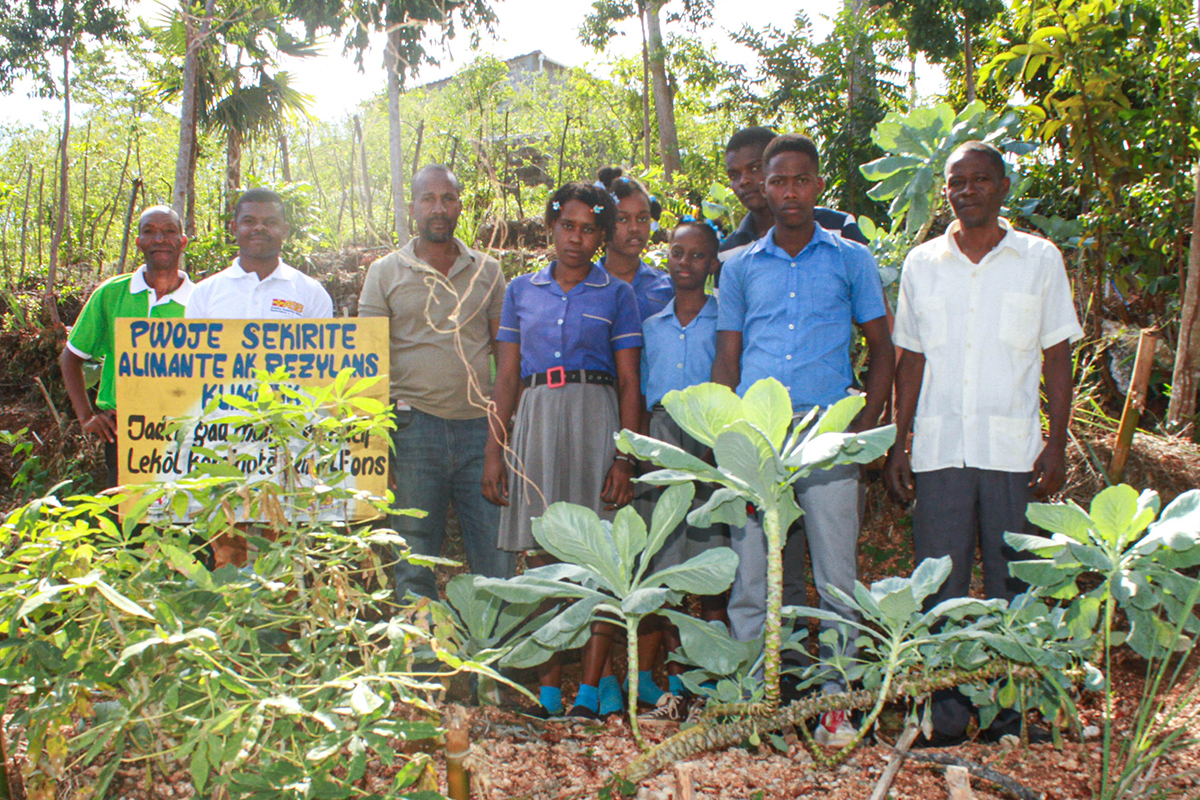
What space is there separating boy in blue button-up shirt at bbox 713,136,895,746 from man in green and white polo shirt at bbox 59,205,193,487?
81.6 inches

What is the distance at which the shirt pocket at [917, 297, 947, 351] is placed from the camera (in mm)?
2266

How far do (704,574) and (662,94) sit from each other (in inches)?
528

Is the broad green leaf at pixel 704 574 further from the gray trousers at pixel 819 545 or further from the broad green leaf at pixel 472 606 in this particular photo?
the gray trousers at pixel 819 545

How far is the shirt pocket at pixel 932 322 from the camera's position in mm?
2266

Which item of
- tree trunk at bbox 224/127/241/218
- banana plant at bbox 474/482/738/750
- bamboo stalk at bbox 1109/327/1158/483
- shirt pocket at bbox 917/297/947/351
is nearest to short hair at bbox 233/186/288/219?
banana plant at bbox 474/482/738/750

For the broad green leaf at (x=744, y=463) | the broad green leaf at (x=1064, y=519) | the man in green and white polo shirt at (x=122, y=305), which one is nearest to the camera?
the broad green leaf at (x=744, y=463)

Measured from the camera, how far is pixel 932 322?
7.47 ft

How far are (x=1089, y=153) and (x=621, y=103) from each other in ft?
50.7

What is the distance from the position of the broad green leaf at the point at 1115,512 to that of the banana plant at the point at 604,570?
643 millimetres

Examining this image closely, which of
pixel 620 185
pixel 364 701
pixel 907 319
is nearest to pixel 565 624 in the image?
pixel 364 701

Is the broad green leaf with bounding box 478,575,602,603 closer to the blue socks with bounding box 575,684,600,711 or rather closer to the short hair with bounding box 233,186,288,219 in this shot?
the blue socks with bounding box 575,684,600,711

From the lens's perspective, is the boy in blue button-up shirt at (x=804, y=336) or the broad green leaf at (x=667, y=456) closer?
the broad green leaf at (x=667, y=456)

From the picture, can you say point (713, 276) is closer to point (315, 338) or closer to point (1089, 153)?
point (315, 338)

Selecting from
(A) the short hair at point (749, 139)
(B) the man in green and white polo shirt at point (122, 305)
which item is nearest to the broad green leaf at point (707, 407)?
(A) the short hair at point (749, 139)
